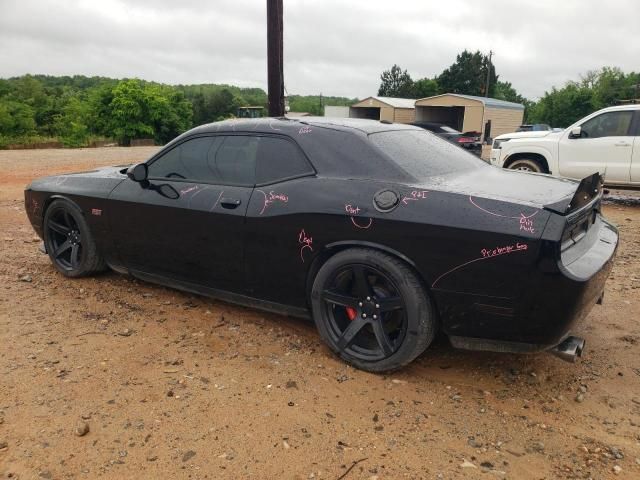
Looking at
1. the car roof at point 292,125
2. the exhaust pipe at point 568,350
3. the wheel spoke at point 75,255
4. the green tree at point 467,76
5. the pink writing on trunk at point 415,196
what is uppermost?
the green tree at point 467,76

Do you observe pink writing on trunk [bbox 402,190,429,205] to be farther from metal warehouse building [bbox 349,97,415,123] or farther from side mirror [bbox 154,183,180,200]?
metal warehouse building [bbox 349,97,415,123]

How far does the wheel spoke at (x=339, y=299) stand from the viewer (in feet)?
9.97

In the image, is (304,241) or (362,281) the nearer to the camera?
(362,281)

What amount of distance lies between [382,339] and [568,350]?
0.98 meters

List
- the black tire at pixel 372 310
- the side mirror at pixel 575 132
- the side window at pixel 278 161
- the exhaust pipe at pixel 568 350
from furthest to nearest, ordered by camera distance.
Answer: the side mirror at pixel 575 132 < the side window at pixel 278 161 < the black tire at pixel 372 310 < the exhaust pipe at pixel 568 350

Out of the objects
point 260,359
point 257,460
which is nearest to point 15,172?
point 260,359

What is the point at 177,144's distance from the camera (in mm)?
3963

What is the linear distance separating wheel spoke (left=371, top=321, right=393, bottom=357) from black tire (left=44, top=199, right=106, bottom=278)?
2757mm

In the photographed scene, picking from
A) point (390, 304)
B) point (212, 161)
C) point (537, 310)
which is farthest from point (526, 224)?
point (212, 161)

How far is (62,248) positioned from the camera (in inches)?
188

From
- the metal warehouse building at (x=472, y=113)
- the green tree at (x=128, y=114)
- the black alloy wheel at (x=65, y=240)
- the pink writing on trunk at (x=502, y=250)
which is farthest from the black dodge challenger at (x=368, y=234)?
the green tree at (x=128, y=114)

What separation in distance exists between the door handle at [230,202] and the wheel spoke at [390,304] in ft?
3.85

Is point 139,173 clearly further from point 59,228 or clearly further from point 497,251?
point 497,251

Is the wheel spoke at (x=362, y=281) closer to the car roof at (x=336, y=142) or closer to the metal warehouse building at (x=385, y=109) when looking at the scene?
the car roof at (x=336, y=142)
